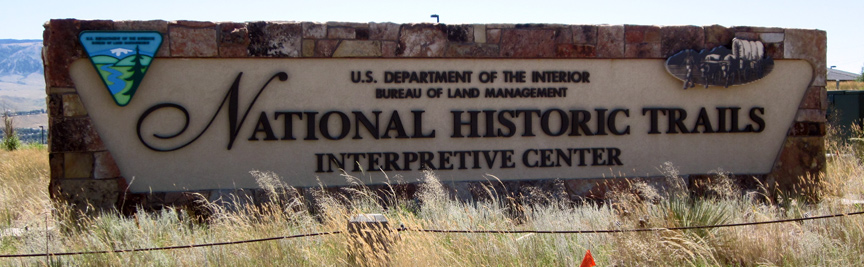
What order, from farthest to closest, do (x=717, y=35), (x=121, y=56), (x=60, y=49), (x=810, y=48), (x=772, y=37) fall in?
1. (x=810, y=48)
2. (x=772, y=37)
3. (x=717, y=35)
4. (x=121, y=56)
5. (x=60, y=49)

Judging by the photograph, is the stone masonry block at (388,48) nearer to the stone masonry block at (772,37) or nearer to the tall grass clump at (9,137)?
the stone masonry block at (772,37)

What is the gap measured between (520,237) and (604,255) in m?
0.80

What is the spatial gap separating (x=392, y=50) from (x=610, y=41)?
9.24 feet

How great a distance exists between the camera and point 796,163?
10062 millimetres

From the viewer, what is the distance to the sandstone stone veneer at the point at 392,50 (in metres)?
8.81

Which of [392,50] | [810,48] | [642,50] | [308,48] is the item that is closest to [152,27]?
[308,48]

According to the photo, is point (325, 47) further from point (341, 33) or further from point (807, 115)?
point (807, 115)

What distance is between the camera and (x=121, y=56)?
8797 mm

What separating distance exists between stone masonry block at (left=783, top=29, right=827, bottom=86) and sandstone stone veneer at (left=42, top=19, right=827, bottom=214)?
1 centimetres

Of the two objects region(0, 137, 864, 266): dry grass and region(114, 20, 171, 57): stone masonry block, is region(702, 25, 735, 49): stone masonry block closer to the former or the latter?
region(0, 137, 864, 266): dry grass

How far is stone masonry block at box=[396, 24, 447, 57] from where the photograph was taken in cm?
928

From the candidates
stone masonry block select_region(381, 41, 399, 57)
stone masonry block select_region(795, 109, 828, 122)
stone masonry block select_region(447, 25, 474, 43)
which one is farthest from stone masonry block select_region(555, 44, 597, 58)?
stone masonry block select_region(795, 109, 828, 122)

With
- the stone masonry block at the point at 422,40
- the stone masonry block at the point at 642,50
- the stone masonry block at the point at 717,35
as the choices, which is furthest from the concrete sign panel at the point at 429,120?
the stone masonry block at the point at 717,35

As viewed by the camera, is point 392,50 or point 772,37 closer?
point 392,50
